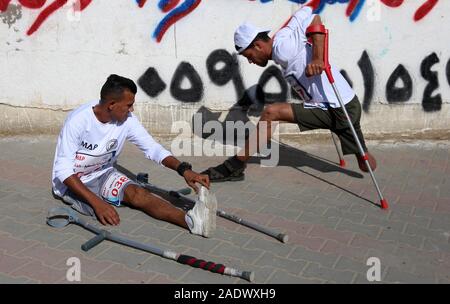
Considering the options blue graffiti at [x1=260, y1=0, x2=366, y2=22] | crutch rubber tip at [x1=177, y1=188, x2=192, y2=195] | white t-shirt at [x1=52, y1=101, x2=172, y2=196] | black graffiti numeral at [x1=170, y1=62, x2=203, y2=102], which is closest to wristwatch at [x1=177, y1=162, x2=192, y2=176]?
white t-shirt at [x1=52, y1=101, x2=172, y2=196]

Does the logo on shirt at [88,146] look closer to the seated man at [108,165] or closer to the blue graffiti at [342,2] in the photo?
the seated man at [108,165]

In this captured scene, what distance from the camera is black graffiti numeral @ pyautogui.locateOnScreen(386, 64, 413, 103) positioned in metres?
6.25

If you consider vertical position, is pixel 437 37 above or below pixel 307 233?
above

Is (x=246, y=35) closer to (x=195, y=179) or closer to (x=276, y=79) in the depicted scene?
(x=195, y=179)

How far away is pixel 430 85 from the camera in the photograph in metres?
6.28

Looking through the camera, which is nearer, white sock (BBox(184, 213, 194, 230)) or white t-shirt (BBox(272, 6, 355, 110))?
white sock (BBox(184, 213, 194, 230))

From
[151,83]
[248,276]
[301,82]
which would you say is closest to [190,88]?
[151,83]

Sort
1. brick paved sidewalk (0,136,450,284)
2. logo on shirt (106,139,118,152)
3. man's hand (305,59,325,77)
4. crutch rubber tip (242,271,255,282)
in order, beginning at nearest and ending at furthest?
crutch rubber tip (242,271,255,282), brick paved sidewalk (0,136,450,284), logo on shirt (106,139,118,152), man's hand (305,59,325,77)

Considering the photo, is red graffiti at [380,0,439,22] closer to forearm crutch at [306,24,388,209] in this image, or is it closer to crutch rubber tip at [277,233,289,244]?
forearm crutch at [306,24,388,209]

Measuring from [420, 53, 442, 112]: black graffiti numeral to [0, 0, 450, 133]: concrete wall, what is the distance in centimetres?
1
